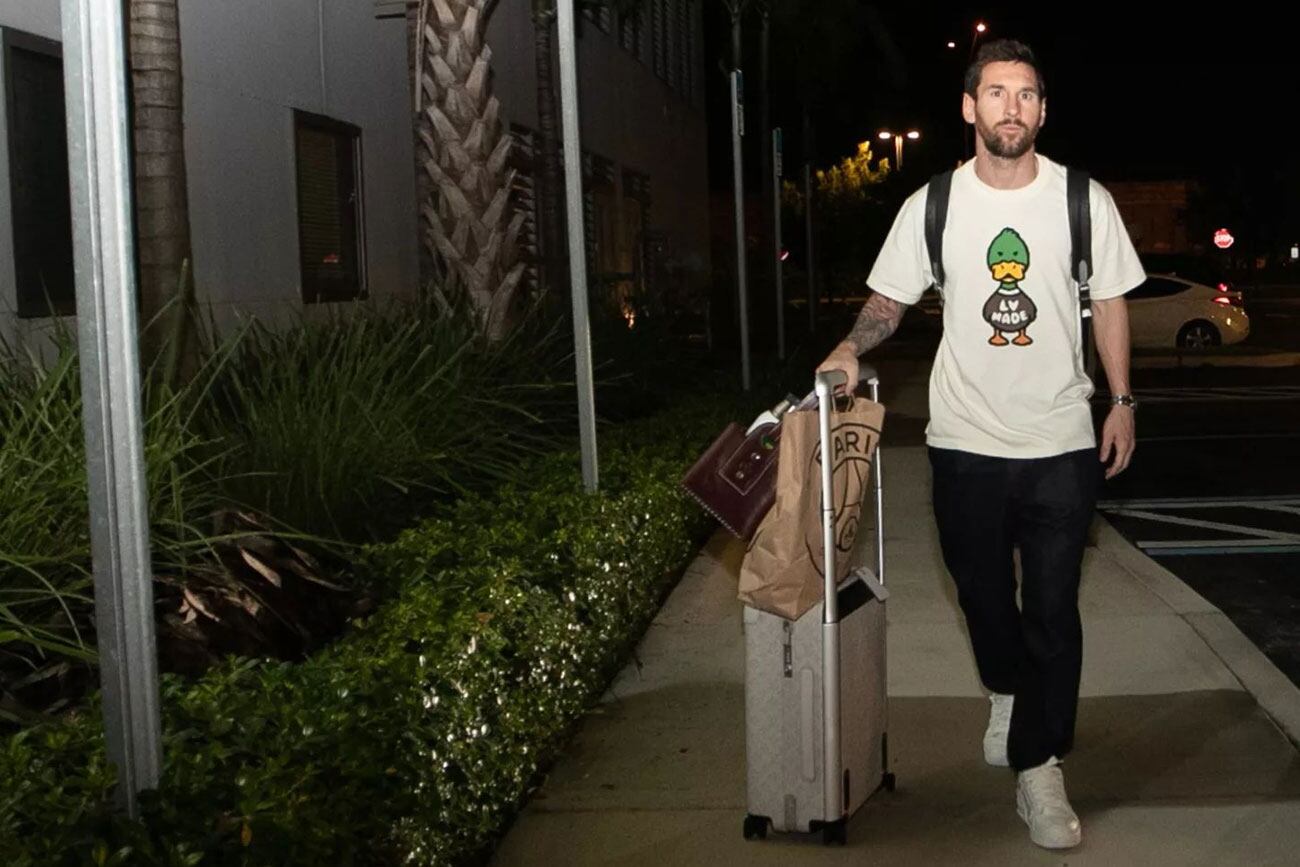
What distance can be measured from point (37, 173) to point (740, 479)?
607cm

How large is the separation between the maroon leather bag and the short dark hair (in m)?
1.05

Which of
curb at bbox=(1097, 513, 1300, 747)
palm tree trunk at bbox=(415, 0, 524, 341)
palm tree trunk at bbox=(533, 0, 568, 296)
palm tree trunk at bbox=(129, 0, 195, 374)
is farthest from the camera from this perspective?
palm tree trunk at bbox=(533, 0, 568, 296)

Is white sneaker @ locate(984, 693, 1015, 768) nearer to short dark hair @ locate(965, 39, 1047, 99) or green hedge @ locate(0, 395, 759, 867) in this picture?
green hedge @ locate(0, 395, 759, 867)

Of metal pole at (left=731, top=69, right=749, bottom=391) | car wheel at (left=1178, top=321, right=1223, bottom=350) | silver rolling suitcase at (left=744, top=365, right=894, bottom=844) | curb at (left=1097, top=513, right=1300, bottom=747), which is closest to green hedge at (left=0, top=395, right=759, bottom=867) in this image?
silver rolling suitcase at (left=744, top=365, right=894, bottom=844)

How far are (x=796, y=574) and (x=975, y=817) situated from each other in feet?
3.37

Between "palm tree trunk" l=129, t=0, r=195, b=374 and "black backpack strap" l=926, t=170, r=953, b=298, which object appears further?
"palm tree trunk" l=129, t=0, r=195, b=374

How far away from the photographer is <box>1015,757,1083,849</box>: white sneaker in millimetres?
4953

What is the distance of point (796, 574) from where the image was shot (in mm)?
4758

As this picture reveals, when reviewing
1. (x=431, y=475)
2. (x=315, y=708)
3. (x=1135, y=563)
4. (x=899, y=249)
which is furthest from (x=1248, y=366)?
(x=315, y=708)

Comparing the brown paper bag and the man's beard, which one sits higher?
the man's beard

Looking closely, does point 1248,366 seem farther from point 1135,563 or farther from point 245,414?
point 245,414

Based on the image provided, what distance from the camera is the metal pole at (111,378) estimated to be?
3.43 metres

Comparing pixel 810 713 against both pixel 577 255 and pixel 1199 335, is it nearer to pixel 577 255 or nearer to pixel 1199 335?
pixel 577 255

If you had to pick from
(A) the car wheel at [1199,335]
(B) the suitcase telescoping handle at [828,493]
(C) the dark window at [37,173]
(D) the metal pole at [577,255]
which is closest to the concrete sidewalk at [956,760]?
(B) the suitcase telescoping handle at [828,493]
